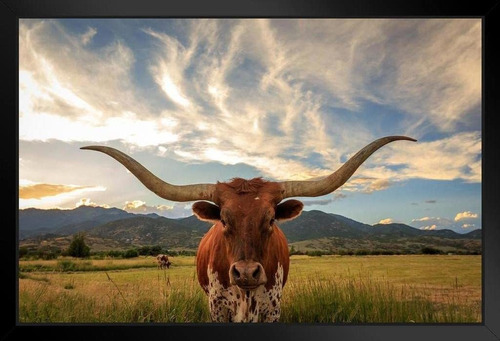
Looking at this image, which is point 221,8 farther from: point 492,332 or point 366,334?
point 492,332

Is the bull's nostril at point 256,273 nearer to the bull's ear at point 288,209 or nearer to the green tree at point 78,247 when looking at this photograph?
the bull's ear at point 288,209

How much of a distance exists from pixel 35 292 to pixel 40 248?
47 centimetres

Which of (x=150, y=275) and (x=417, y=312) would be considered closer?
(x=417, y=312)

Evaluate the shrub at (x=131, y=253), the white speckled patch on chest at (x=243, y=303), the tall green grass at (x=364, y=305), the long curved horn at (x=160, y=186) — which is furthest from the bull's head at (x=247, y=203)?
the shrub at (x=131, y=253)

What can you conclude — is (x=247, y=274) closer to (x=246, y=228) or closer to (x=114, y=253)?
(x=246, y=228)

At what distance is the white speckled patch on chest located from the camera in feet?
10.1

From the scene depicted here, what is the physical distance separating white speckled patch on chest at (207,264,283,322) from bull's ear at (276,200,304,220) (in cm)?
48

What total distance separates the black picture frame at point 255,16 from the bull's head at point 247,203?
0.44m

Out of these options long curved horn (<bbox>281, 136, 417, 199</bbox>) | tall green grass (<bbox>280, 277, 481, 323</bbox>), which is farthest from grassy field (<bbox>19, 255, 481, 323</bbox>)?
long curved horn (<bbox>281, 136, 417, 199</bbox>)

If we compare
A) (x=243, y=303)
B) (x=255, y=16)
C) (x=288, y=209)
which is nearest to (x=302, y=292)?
(x=243, y=303)

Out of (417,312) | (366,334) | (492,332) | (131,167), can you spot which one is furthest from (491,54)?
(131,167)

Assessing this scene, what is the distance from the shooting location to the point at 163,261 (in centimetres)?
418

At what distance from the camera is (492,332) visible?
244 cm

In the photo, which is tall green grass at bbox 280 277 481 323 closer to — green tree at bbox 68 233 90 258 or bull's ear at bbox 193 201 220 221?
bull's ear at bbox 193 201 220 221
